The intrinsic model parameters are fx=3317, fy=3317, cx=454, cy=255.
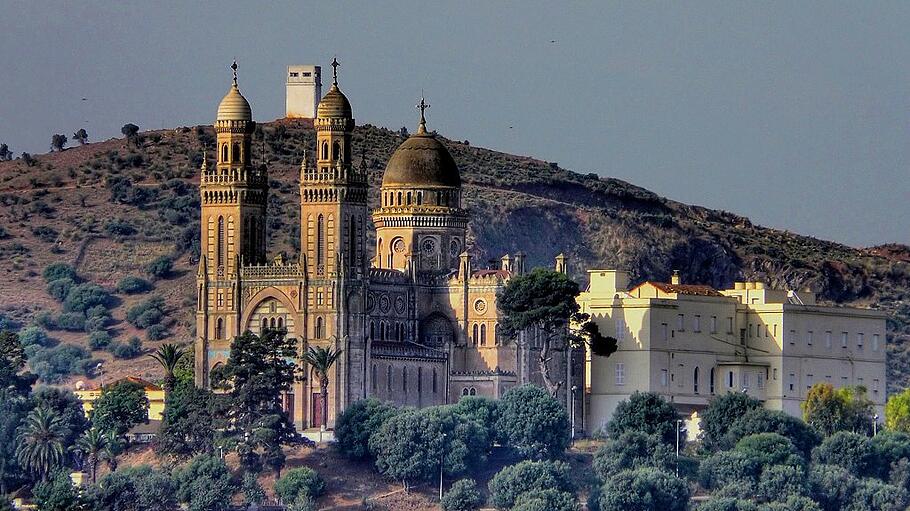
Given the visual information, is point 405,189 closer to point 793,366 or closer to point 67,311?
point 793,366

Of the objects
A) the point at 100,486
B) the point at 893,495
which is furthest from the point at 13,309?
the point at 893,495

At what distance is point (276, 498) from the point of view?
14762 cm

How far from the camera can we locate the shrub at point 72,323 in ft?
632

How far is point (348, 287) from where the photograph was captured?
156m

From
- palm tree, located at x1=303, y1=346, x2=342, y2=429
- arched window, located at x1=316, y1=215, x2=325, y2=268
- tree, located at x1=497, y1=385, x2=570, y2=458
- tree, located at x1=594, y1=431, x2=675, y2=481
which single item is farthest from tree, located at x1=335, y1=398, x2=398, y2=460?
tree, located at x1=594, y1=431, x2=675, y2=481

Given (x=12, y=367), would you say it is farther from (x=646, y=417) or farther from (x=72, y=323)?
(x=72, y=323)

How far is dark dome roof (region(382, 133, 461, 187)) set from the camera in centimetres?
16562

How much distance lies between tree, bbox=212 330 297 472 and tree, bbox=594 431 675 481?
564 inches

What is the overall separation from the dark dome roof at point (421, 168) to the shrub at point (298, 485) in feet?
75.2

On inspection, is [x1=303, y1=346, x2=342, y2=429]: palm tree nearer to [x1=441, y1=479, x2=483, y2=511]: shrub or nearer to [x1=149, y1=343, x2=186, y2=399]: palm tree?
[x1=149, y1=343, x2=186, y2=399]: palm tree

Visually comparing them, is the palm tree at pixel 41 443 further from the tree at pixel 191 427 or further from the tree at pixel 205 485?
the tree at pixel 205 485

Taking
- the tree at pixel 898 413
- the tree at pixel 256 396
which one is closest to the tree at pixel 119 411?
the tree at pixel 256 396

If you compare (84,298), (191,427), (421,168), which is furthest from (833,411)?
(84,298)

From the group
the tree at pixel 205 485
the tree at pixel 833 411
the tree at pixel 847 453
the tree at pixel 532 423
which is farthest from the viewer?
the tree at pixel 833 411
